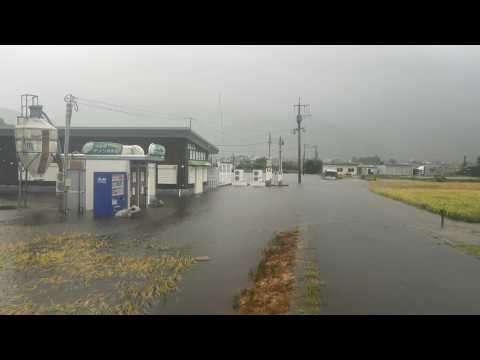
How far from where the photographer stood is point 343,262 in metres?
7.42

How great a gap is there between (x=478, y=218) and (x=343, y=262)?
10.4m

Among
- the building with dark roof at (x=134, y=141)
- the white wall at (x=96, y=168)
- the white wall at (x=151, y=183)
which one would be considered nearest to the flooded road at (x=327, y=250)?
the white wall at (x=96, y=168)

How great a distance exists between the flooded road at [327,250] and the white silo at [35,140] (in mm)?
2278

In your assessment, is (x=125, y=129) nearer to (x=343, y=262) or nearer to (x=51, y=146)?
(x=51, y=146)

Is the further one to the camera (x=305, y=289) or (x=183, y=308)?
(x=305, y=289)

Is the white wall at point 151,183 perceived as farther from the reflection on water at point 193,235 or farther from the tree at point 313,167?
the tree at point 313,167

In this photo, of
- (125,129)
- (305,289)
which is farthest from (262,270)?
(125,129)

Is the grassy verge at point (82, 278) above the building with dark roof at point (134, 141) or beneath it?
beneath

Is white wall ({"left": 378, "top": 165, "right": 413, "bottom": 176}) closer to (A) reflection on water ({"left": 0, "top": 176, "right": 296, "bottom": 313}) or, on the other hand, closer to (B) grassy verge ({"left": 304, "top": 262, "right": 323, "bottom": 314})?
(A) reflection on water ({"left": 0, "top": 176, "right": 296, "bottom": 313})

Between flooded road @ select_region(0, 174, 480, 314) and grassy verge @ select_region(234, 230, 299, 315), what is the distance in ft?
0.71

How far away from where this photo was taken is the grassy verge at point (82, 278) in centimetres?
502

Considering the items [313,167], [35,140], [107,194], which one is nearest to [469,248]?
[107,194]

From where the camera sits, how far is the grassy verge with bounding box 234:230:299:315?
16.3 ft

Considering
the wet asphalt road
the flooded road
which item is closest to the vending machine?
the flooded road
